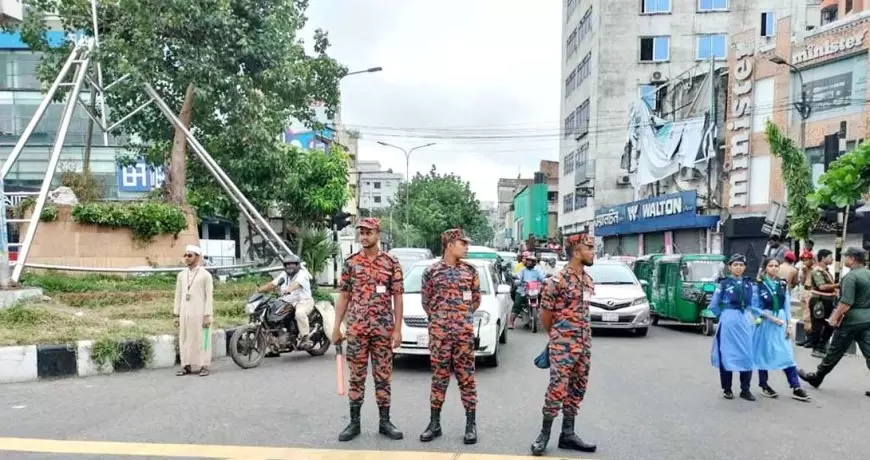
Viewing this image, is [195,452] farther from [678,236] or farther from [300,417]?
[678,236]

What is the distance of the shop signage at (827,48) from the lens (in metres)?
23.0

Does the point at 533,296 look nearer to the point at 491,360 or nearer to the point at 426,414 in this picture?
the point at 491,360

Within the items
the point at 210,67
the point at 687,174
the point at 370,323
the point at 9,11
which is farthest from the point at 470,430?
the point at 687,174

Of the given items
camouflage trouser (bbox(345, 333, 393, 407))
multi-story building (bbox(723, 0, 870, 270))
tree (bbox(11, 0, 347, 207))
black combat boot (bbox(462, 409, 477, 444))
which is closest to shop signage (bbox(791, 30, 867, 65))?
multi-story building (bbox(723, 0, 870, 270))

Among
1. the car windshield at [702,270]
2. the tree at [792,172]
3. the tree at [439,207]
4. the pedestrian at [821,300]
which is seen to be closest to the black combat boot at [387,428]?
the pedestrian at [821,300]

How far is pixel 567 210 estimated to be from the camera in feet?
175

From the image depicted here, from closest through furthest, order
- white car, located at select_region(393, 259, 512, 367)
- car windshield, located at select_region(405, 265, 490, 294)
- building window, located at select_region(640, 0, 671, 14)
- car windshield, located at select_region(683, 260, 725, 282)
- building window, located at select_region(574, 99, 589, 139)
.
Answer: white car, located at select_region(393, 259, 512, 367)
car windshield, located at select_region(405, 265, 490, 294)
car windshield, located at select_region(683, 260, 725, 282)
building window, located at select_region(640, 0, 671, 14)
building window, located at select_region(574, 99, 589, 139)

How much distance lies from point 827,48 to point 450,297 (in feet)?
82.0

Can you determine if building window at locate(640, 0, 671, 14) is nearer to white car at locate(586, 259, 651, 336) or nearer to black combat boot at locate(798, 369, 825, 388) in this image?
white car at locate(586, 259, 651, 336)

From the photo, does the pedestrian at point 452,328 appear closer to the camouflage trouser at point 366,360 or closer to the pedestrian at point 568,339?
the camouflage trouser at point 366,360

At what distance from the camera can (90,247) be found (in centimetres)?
1424

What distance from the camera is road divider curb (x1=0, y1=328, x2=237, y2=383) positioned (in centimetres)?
760

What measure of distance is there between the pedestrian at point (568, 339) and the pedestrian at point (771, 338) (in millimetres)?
2906

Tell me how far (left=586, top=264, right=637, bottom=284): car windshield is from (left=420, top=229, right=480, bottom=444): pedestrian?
8237 mm
